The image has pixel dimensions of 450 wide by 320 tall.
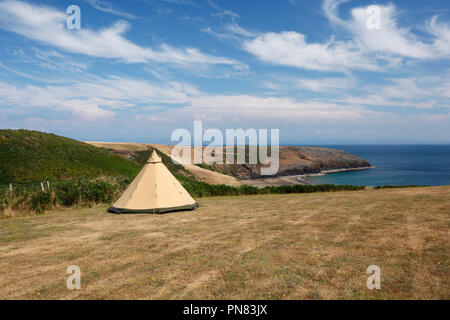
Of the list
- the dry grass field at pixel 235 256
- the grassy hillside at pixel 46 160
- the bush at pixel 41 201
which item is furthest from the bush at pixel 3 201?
the grassy hillside at pixel 46 160

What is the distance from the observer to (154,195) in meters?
14.3

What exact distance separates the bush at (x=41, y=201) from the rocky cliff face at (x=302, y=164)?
76.8 meters

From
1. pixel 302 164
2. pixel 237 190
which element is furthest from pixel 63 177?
pixel 302 164

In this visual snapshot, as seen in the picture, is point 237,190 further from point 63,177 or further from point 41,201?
point 63,177

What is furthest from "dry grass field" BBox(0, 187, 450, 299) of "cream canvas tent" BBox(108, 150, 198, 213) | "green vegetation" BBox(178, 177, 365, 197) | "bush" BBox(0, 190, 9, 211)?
"green vegetation" BBox(178, 177, 365, 197)

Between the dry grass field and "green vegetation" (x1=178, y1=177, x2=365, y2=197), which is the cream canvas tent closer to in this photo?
the dry grass field

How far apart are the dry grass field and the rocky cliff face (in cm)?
8202

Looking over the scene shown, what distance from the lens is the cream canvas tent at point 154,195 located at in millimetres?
14086

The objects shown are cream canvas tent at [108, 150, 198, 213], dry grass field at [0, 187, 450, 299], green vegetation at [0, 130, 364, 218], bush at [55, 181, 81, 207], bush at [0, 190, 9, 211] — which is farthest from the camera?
bush at [55, 181, 81, 207]

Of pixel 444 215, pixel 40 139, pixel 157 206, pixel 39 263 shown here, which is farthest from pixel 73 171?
pixel 444 215

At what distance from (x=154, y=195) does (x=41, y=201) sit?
733cm

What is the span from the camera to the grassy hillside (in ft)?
116

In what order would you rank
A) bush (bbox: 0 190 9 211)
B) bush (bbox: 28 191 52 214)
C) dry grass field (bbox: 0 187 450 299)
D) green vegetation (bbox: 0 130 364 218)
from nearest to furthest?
dry grass field (bbox: 0 187 450 299)
bush (bbox: 0 190 9 211)
bush (bbox: 28 191 52 214)
green vegetation (bbox: 0 130 364 218)
